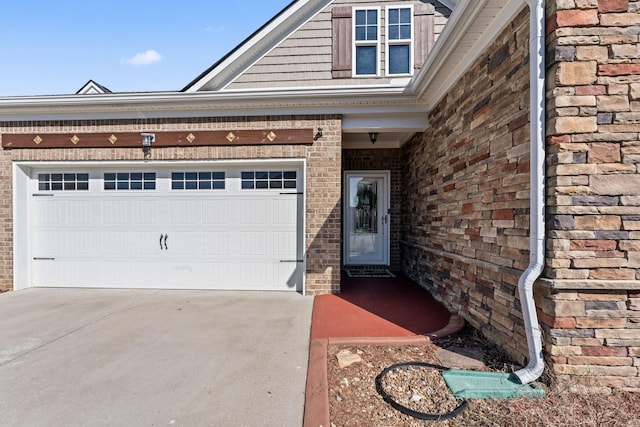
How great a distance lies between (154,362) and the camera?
269 cm

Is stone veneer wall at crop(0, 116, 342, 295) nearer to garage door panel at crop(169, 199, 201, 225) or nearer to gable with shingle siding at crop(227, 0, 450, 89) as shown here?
garage door panel at crop(169, 199, 201, 225)

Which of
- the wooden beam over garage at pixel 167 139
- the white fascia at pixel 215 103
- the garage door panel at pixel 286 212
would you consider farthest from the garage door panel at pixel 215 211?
the white fascia at pixel 215 103

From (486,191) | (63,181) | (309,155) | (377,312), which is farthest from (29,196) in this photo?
(486,191)

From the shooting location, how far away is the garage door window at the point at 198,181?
5152 mm

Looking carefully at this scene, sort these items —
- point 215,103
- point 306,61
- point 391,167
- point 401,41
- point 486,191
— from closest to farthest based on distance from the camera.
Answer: point 486,191
point 215,103
point 401,41
point 306,61
point 391,167

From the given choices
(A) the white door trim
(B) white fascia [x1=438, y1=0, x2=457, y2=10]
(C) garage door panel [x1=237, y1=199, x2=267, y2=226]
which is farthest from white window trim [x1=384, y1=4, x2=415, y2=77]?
(C) garage door panel [x1=237, y1=199, x2=267, y2=226]

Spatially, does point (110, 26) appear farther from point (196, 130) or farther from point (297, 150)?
point (297, 150)

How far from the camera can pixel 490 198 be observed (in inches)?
118

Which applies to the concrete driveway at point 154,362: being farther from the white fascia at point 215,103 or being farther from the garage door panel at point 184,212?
the white fascia at point 215,103

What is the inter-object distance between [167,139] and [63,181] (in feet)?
7.19

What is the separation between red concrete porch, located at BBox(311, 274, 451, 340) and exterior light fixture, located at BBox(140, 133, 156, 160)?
370 centimetres

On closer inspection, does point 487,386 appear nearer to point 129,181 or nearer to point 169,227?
point 169,227

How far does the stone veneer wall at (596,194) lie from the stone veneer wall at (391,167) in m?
4.39

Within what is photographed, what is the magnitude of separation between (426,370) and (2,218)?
23.0 feet
